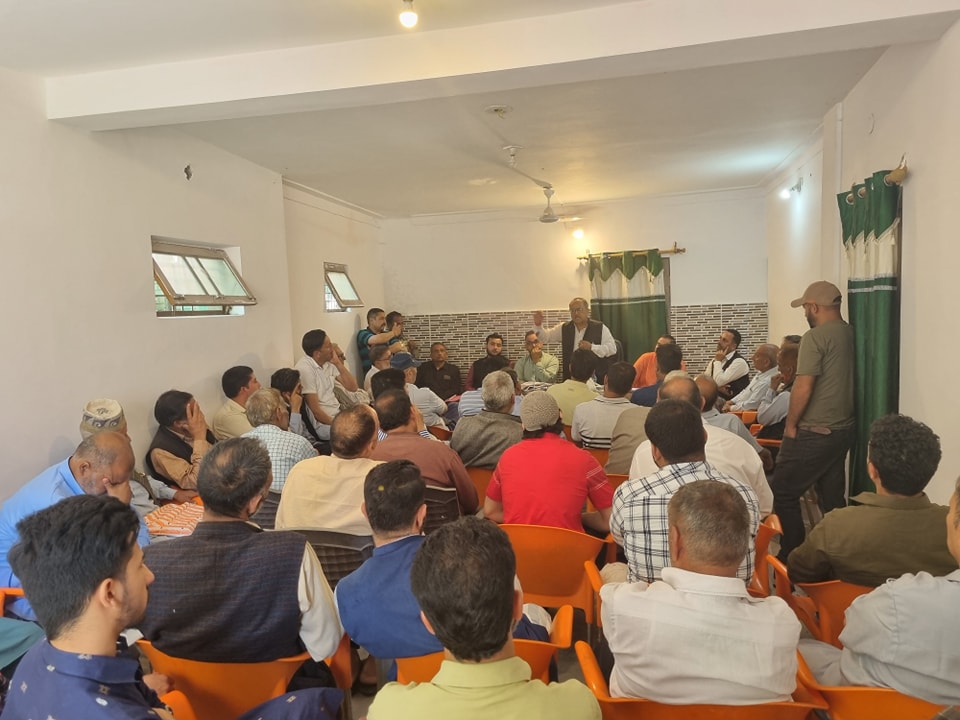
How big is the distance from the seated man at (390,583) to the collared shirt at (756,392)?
3364 millimetres

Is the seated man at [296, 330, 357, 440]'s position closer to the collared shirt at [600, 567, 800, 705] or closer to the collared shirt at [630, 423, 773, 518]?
the collared shirt at [630, 423, 773, 518]

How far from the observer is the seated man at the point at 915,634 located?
1307 millimetres

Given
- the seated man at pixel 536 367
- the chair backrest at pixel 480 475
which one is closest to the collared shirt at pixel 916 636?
the chair backrest at pixel 480 475

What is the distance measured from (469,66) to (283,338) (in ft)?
10.9

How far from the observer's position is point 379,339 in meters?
7.11

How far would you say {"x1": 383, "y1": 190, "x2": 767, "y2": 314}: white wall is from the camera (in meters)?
7.53

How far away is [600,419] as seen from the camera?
11.3 feet

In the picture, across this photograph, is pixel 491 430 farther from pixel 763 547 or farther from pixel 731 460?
pixel 763 547

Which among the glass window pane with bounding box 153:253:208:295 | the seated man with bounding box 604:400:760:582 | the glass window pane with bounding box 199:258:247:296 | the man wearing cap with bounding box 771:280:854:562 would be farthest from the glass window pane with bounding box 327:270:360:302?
the seated man with bounding box 604:400:760:582

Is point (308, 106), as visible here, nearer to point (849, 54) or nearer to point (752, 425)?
point (849, 54)

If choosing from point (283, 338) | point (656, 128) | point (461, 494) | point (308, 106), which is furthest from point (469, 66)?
point (283, 338)

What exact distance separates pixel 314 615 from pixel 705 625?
0.96 metres

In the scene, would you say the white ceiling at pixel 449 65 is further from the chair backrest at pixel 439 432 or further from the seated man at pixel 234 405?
the chair backrest at pixel 439 432

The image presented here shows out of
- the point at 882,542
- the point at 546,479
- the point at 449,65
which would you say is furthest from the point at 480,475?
the point at 449,65
